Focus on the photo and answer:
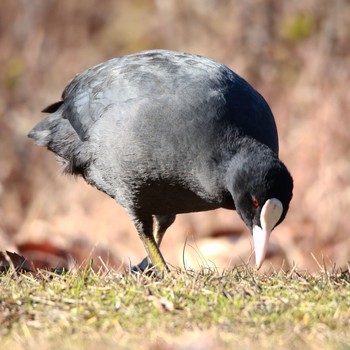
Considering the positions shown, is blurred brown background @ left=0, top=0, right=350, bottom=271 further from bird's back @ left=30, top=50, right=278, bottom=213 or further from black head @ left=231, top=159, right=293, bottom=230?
black head @ left=231, top=159, right=293, bottom=230

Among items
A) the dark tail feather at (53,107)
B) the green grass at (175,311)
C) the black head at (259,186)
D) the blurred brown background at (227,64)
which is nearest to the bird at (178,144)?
the black head at (259,186)

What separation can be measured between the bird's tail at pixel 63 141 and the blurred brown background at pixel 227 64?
1.39 m

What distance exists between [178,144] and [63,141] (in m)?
1.37

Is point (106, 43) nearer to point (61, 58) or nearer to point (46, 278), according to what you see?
point (61, 58)

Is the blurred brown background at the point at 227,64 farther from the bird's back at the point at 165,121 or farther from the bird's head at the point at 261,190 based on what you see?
the bird's head at the point at 261,190

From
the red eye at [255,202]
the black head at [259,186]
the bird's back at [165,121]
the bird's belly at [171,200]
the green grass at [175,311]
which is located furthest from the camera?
the bird's belly at [171,200]

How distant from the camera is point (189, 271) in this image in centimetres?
468

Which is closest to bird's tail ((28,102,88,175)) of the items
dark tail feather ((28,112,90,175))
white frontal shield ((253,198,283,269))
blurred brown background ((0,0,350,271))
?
dark tail feather ((28,112,90,175))

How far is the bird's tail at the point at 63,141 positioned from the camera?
19.6 feet

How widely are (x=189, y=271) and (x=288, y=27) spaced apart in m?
7.43

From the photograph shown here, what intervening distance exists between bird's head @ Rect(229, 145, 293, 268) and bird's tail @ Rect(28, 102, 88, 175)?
4.72 feet

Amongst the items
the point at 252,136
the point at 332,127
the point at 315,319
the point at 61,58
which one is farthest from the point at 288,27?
the point at 315,319

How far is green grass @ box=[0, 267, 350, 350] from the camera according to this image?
3.45 metres

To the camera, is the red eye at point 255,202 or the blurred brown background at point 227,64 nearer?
the red eye at point 255,202
